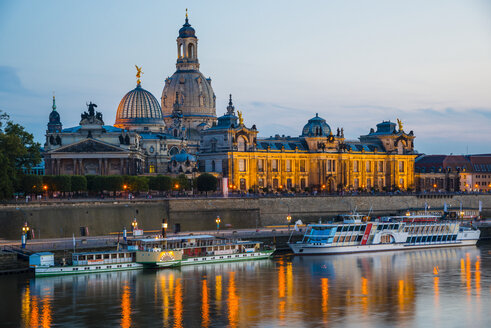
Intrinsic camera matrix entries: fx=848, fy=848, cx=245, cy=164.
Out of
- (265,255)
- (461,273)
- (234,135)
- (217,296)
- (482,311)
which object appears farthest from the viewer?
(234,135)

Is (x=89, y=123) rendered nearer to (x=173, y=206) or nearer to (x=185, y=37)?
(x=173, y=206)

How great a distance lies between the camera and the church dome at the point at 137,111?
16038 centimetres

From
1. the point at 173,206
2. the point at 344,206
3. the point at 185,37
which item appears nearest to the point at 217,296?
the point at 173,206

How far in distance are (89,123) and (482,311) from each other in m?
89.7

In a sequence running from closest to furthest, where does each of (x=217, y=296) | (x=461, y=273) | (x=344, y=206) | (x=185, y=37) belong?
1. (x=217, y=296)
2. (x=461, y=273)
3. (x=344, y=206)
4. (x=185, y=37)

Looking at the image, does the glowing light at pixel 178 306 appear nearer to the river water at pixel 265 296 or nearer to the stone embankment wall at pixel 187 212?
the river water at pixel 265 296

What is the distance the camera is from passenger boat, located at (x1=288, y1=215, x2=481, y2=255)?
281 ft

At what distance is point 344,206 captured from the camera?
121062 millimetres

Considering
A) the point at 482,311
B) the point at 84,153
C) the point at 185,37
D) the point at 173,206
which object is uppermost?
the point at 185,37

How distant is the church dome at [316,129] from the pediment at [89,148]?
32.4 metres

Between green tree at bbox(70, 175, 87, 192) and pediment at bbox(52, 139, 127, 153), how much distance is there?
20.2 meters

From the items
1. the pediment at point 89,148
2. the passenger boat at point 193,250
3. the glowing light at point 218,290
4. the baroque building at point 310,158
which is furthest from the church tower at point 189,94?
the glowing light at point 218,290

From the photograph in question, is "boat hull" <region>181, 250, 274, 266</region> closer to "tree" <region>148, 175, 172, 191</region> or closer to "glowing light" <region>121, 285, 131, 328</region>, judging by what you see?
"glowing light" <region>121, 285, 131, 328</region>

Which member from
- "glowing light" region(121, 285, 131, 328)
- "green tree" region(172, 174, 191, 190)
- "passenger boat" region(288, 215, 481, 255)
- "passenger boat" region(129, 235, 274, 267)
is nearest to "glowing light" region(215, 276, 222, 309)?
"glowing light" region(121, 285, 131, 328)
